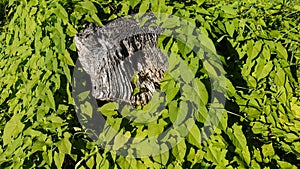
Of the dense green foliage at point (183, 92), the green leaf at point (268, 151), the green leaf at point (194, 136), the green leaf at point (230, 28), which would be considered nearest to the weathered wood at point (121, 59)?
the dense green foliage at point (183, 92)

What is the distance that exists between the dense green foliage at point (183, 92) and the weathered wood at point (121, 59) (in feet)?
0.27

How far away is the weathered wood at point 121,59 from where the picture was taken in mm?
1889

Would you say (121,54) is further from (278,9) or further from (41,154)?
(278,9)

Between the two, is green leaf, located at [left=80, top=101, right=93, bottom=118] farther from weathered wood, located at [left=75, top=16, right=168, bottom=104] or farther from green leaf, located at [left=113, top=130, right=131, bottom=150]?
green leaf, located at [left=113, top=130, right=131, bottom=150]

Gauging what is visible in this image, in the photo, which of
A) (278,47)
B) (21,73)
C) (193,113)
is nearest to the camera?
(193,113)

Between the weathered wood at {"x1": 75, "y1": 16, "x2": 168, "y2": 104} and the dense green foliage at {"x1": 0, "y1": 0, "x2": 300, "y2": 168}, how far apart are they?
3.2 inches

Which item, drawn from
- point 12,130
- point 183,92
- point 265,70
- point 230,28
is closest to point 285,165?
point 265,70

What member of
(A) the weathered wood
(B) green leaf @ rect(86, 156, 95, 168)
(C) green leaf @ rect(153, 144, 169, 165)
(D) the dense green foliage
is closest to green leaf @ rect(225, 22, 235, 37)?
(D) the dense green foliage

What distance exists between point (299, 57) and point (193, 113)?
667mm

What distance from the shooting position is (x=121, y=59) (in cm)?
190

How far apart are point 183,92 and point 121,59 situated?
1.35 feet

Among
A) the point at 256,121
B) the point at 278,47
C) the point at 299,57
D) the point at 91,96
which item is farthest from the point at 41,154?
the point at 299,57

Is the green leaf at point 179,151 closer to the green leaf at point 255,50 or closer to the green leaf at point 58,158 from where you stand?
the green leaf at point 58,158

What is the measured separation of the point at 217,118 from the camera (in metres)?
1.64
